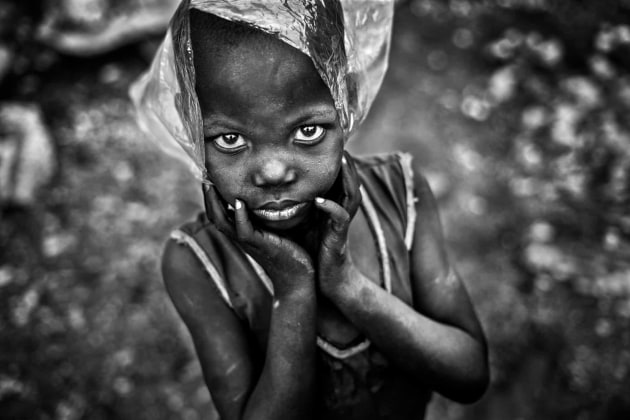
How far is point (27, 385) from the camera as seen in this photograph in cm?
240

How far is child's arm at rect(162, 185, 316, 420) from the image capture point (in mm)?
1146

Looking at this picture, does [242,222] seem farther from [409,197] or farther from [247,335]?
[409,197]

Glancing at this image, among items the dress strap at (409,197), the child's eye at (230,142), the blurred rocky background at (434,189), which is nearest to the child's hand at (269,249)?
the child's eye at (230,142)

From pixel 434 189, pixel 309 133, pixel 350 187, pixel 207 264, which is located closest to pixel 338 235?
pixel 350 187

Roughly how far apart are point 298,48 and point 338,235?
359mm

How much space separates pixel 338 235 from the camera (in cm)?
111

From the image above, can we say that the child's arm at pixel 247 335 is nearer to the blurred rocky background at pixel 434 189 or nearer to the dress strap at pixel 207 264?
the dress strap at pixel 207 264

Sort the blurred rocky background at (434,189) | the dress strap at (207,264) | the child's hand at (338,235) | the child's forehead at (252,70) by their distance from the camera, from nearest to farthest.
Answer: the child's forehead at (252,70)
the child's hand at (338,235)
the dress strap at (207,264)
the blurred rocky background at (434,189)

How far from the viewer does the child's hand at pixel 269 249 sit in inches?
42.7

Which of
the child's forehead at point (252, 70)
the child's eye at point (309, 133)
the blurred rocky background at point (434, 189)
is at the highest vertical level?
the child's forehead at point (252, 70)

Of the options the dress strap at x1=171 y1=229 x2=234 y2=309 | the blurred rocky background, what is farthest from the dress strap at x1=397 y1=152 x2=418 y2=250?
the blurred rocky background

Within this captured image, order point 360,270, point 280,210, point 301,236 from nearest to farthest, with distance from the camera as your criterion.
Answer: point 280,210, point 301,236, point 360,270

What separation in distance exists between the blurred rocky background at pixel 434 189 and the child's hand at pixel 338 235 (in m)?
1.53

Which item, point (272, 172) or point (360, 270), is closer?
point (272, 172)
